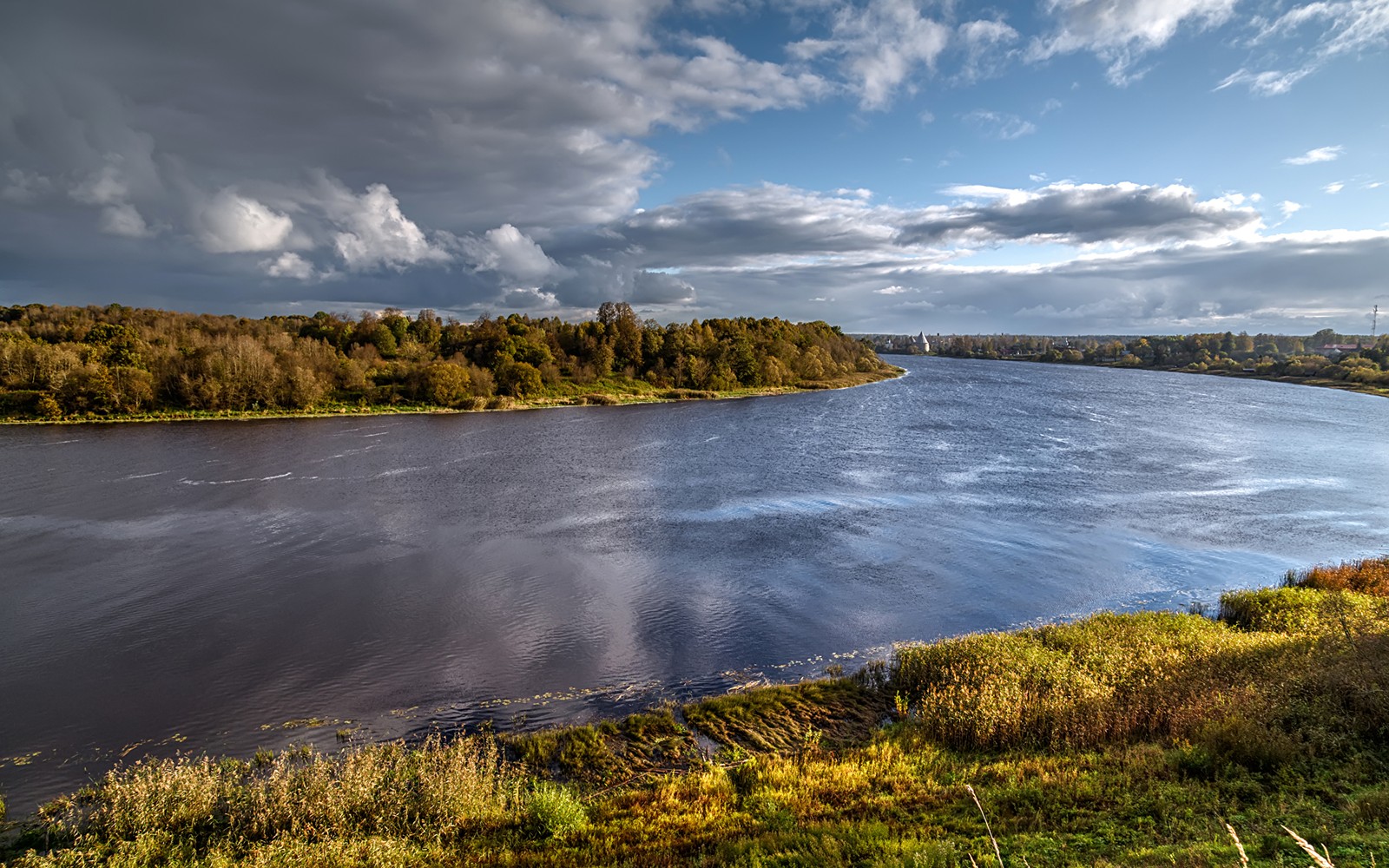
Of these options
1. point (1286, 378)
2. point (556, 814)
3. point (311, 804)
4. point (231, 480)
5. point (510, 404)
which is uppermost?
point (510, 404)

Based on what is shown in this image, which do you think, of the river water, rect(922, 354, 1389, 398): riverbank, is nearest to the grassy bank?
the river water

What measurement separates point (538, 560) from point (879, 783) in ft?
54.8

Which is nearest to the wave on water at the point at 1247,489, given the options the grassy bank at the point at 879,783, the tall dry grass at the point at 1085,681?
the tall dry grass at the point at 1085,681

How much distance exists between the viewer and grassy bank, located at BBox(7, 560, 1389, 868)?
8.50 m

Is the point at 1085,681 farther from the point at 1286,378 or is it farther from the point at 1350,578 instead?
the point at 1286,378

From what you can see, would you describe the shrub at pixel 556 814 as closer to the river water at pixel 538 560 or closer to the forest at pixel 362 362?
the river water at pixel 538 560

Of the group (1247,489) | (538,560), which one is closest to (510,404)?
(538,560)

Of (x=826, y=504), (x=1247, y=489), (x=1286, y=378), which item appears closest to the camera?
(x=826, y=504)

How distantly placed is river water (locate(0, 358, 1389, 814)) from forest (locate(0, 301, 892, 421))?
9.90 m

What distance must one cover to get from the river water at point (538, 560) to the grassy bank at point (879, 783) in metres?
2.35

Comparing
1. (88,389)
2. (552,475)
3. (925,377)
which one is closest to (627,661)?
(552,475)

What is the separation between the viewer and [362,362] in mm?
78125

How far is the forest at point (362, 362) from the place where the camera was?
61750 millimetres

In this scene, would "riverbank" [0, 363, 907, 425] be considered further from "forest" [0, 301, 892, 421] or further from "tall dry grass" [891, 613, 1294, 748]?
"tall dry grass" [891, 613, 1294, 748]
